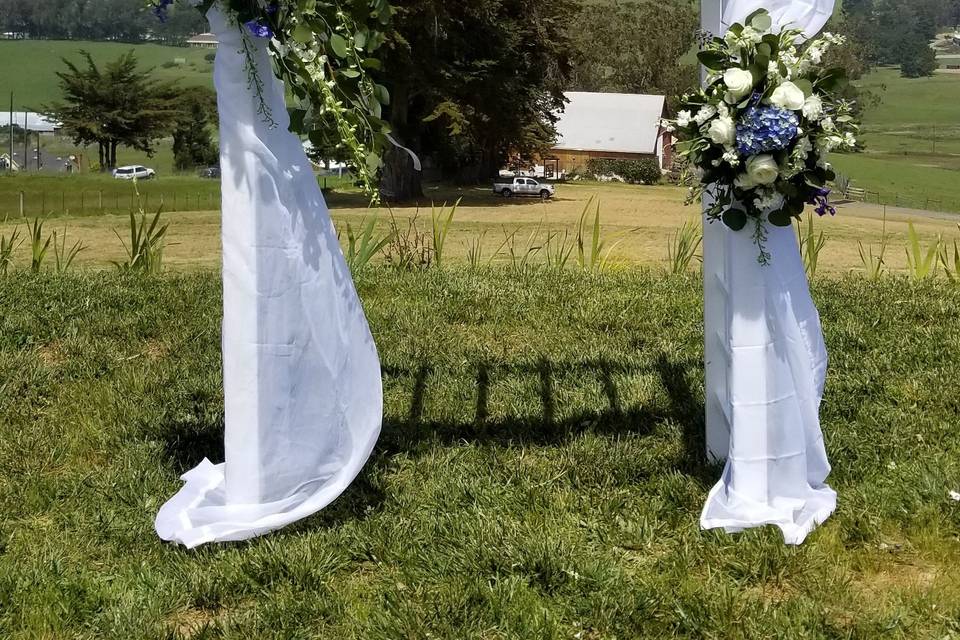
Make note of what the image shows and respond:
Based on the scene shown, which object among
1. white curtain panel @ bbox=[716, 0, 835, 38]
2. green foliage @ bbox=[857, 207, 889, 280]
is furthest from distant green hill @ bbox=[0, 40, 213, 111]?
white curtain panel @ bbox=[716, 0, 835, 38]

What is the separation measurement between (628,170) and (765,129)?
161ft

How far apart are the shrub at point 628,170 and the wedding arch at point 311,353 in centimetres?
4754

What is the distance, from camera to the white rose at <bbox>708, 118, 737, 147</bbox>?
306 centimetres

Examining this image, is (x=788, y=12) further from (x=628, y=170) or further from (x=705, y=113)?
(x=628, y=170)

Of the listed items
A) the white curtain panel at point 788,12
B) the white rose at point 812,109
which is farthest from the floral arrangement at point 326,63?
the white rose at point 812,109

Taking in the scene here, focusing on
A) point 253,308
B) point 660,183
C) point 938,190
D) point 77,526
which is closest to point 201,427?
point 77,526

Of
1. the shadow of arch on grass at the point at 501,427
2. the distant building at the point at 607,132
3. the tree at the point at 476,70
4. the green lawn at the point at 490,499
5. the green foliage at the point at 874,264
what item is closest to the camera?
the green lawn at the point at 490,499

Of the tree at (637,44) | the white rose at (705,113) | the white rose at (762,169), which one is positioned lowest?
the white rose at (762,169)

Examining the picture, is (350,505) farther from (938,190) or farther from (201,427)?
(938,190)

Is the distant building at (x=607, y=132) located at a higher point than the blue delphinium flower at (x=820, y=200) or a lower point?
higher

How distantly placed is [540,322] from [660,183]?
1760 inches

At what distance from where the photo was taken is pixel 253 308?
10.3 ft

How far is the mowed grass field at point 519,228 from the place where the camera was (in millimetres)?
13508

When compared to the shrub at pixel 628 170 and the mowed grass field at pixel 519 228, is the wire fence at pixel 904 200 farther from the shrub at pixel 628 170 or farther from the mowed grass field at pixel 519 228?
the mowed grass field at pixel 519 228
